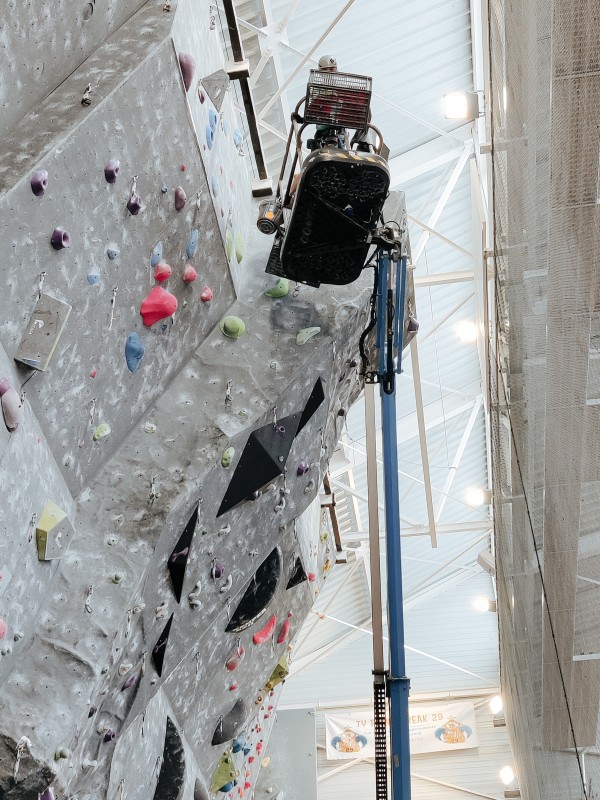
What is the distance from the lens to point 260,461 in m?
3.68

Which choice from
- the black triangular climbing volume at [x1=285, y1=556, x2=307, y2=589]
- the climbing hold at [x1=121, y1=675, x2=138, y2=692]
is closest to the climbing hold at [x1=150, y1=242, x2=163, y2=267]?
the climbing hold at [x1=121, y1=675, x2=138, y2=692]

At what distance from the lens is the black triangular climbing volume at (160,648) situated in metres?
3.41

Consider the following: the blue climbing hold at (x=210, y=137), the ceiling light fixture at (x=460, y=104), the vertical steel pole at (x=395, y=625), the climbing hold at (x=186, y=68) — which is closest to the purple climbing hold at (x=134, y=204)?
the climbing hold at (x=186, y=68)

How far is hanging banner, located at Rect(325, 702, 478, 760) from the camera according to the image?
51.2 ft

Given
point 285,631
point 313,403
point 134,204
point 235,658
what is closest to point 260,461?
point 313,403

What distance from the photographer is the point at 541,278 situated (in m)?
3.74

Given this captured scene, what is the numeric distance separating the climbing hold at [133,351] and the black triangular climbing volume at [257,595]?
5.33ft

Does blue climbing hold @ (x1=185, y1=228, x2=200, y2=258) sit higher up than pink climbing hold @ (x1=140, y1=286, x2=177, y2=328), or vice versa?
blue climbing hold @ (x1=185, y1=228, x2=200, y2=258)

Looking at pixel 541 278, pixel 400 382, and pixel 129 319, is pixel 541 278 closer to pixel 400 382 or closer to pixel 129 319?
pixel 129 319

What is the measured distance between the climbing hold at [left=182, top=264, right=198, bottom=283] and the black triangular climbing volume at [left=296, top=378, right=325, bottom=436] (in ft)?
2.46

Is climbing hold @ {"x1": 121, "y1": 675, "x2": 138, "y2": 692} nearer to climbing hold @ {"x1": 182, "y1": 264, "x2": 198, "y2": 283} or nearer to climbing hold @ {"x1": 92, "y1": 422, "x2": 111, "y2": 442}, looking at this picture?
climbing hold @ {"x1": 92, "y1": 422, "x2": 111, "y2": 442}

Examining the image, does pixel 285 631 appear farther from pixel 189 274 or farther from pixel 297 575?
pixel 189 274

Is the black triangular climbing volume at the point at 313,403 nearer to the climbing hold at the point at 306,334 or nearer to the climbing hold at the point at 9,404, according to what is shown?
the climbing hold at the point at 306,334

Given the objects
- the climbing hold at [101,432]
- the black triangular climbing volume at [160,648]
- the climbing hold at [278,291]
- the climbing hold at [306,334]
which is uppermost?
the climbing hold at [278,291]
